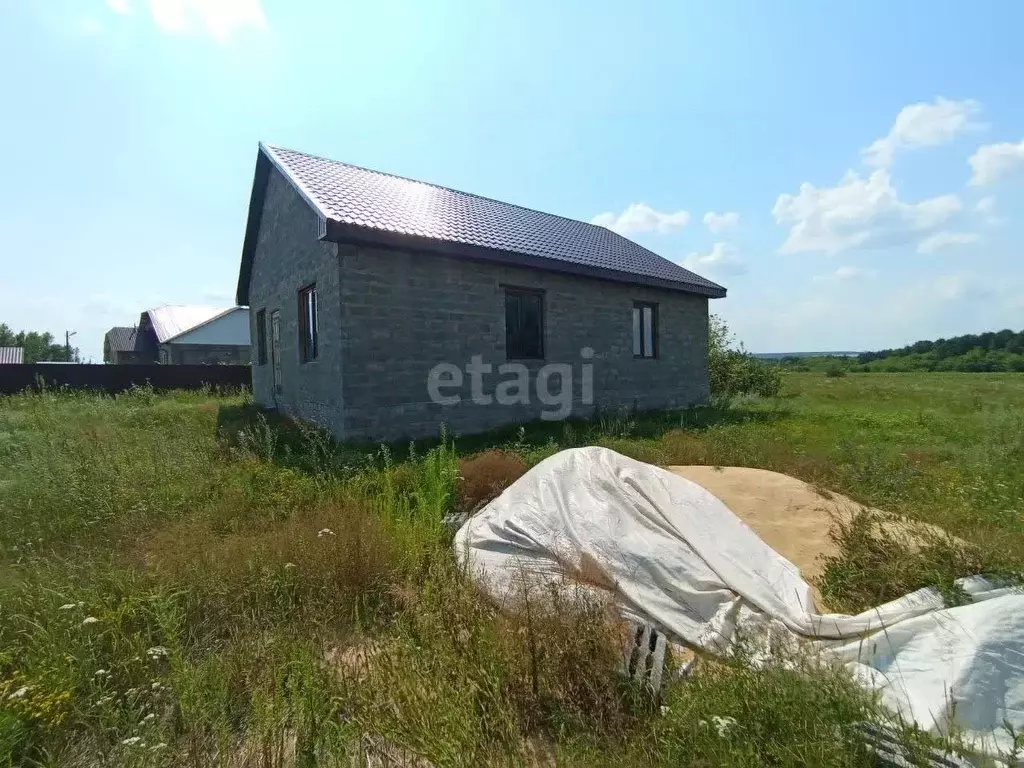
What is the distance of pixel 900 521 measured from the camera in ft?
11.3

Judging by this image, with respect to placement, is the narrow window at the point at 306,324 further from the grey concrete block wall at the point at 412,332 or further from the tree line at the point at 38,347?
the tree line at the point at 38,347

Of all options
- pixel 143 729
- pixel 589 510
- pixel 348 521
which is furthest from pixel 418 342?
pixel 143 729

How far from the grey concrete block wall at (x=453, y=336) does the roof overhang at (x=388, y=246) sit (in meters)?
0.30

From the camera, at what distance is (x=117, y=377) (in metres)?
16.1

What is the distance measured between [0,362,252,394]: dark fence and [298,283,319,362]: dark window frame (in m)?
8.45

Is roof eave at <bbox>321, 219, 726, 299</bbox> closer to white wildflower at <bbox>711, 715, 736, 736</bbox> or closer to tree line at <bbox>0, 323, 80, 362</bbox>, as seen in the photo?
white wildflower at <bbox>711, 715, 736, 736</bbox>

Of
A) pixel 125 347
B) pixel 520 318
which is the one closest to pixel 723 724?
pixel 520 318

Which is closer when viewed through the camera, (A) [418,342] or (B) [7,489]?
(B) [7,489]

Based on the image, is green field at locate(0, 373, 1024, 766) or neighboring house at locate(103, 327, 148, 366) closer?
green field at locate(0, 373, 1024, 766)

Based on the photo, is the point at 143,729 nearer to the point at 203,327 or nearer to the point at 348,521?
the point at 348,521

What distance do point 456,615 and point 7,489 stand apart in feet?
14.9

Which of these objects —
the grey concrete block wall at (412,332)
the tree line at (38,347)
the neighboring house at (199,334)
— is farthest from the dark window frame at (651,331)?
the tree line at (38,347)

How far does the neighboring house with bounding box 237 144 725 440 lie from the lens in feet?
24.2

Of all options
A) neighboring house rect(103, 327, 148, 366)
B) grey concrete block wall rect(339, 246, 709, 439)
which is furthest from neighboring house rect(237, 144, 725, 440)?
neighboring house rect(103, 327, 148, 366)
